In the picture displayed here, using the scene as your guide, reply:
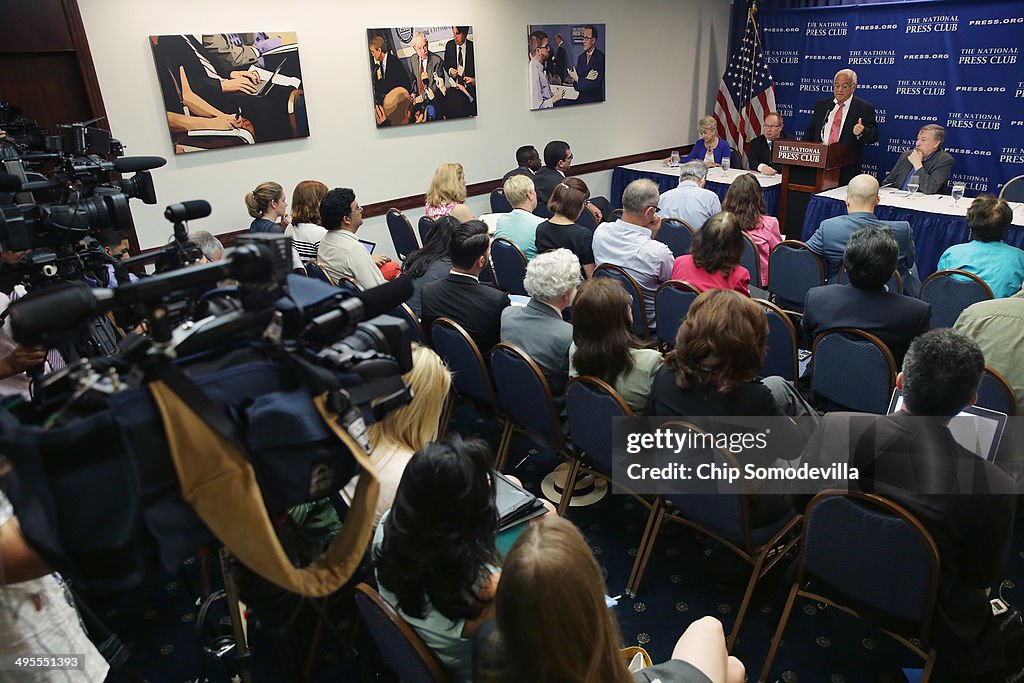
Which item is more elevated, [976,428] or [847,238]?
[847,238]

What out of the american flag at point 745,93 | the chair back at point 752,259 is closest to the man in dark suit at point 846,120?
the american flag at point 745,93

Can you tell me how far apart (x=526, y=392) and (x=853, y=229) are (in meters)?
2.62

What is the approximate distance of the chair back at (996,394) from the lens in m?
2.33

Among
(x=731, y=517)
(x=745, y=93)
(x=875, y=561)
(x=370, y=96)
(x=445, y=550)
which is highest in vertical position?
(x=370, y=96)

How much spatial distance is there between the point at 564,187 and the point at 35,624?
144 inches

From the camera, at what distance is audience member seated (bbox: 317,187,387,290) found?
12.9 feet

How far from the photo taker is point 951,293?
3.47 m

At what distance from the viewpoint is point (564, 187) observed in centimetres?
436

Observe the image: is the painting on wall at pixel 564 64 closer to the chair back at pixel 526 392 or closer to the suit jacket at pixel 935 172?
the suit jacket at pixel 935 172

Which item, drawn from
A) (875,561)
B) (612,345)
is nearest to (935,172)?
(612,345)

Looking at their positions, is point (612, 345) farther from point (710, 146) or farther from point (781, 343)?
point (710, 146)

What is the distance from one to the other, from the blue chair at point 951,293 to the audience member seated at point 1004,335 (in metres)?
0.78

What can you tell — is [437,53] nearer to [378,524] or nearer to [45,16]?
[45,16]

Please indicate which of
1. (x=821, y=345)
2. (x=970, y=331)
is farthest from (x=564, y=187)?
(x=970, y=331)
